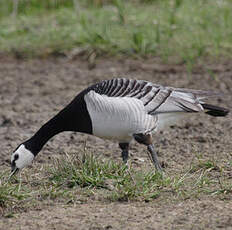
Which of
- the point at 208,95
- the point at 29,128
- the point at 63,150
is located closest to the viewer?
the point at 208,95

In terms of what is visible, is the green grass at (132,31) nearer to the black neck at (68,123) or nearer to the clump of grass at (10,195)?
the black neck at (68,123)

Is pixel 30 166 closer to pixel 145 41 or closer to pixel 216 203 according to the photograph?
pixel 216 203

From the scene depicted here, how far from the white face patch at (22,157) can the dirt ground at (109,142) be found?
0.47 metres

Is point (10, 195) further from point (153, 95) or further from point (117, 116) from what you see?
point (153, 95)

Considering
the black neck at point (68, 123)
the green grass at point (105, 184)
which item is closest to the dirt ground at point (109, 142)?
the green grass at point (105, 184)

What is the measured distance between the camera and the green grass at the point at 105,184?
5484mm

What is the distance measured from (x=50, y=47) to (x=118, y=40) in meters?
1.31

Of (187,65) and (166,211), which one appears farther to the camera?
(187,65)

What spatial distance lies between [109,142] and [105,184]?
1935 millimetres

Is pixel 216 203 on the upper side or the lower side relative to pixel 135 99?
lower

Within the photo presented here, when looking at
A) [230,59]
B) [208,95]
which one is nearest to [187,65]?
Result: [230,59]

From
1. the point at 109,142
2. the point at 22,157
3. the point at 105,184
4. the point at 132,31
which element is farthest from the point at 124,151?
the point at 132,31

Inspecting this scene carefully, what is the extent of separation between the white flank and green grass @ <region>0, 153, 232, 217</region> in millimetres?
302

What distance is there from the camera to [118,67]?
35.1 ft
